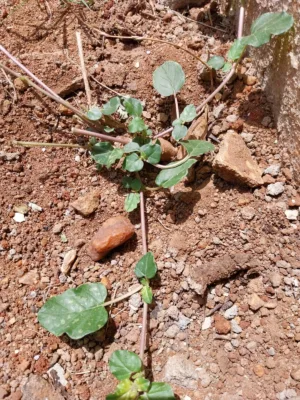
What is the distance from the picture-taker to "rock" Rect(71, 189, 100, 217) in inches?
69.7

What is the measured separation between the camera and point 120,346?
1593mm

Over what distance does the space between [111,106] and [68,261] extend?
0.61 m

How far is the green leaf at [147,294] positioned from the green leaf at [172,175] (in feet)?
1.19

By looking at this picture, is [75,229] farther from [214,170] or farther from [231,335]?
[231,335]

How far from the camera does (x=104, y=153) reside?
1.77 meters

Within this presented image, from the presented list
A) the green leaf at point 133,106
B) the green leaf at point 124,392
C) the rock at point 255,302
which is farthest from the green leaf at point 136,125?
the green leaf at point 124,392

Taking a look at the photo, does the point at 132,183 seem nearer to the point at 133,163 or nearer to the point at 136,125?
the point at 133,163

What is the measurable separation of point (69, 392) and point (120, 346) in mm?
221

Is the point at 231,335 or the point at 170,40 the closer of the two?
the point at 231,335

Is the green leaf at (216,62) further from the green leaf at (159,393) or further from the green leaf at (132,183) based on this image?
the green leaf at (159,393)

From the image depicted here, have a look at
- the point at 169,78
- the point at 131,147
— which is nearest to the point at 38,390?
the point at 131,147

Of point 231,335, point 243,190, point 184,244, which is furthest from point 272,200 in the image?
point 231,335

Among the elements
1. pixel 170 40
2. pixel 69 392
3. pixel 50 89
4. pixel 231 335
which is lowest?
pixel 69 392

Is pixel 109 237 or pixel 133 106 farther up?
pixel 133 106
